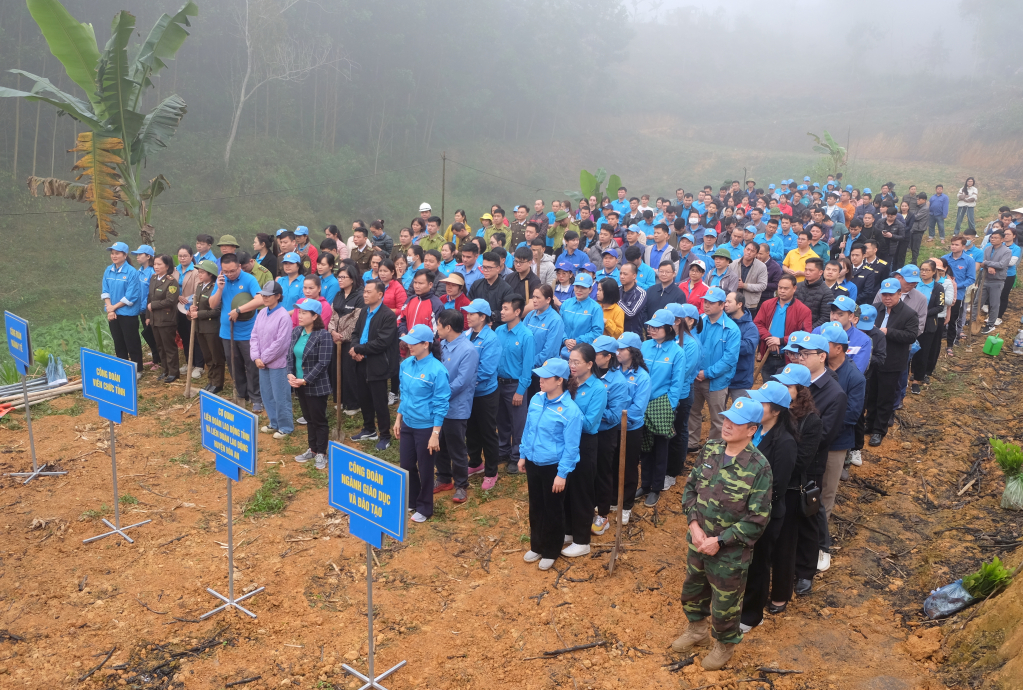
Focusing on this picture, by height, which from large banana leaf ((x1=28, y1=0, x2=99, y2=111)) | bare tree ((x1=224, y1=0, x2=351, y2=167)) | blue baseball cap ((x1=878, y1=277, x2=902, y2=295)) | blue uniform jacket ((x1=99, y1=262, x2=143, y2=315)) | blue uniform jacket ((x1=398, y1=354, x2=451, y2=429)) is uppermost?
bare tree ((x1=224, y1=0, x2=351, y2=167))

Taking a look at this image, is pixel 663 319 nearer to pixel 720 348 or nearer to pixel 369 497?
pixel 720 348

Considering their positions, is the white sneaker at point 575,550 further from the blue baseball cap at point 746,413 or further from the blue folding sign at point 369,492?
the blue baseball cap at point 746,413

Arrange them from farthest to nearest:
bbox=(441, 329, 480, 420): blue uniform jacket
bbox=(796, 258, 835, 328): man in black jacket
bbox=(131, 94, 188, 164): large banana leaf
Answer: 1. bbox=(131, 94, 188, 164): large banana leaf
2. bbox=(796, 258, 835, 328): man in black jacket
3. bbox=(441, 329, 480, 420): blue uniform jacket

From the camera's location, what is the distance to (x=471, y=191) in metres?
39.3

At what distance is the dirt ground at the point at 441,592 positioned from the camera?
15.7 ft

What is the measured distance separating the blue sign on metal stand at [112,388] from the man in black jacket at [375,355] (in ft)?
7.50

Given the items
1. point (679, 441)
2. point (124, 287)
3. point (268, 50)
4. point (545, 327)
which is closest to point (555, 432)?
point (545, 327)

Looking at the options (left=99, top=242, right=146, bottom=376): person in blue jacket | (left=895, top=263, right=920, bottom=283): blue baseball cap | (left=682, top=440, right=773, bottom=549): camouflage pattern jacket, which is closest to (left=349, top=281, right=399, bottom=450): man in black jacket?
(left=99, top=242, right=146, bottom=376): person in blue jacket

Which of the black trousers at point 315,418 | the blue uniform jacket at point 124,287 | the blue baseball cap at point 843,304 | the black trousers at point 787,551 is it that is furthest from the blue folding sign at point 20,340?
the blue baseball cap at point 843,304

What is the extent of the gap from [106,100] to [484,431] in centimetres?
777

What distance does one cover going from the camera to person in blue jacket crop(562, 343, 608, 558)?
5.75m

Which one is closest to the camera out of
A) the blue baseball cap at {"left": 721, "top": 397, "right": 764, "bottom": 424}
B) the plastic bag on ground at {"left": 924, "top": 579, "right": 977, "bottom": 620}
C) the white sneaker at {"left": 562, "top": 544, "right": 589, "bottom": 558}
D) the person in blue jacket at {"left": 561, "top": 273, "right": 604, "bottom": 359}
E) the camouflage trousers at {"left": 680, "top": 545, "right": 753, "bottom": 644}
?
the blue baseball cap at {"left": 721, "top": 397, "right": 764, "bottom": 424}

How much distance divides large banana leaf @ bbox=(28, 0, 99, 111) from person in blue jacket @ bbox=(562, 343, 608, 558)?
333 inches

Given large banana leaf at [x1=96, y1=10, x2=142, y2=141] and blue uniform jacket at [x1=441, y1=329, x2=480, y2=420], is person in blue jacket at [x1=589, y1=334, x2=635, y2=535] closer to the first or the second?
blue uniform jacket at [x1=441, y1=329, x2=480, y2=420]
